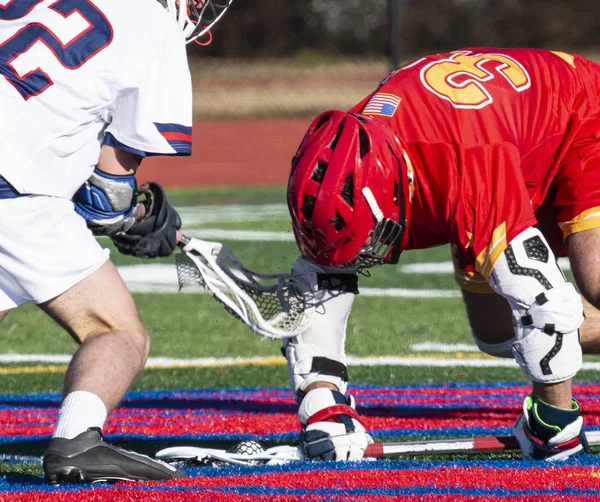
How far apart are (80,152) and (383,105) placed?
1.04 m

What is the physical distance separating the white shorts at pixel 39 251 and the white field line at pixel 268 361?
103 inches

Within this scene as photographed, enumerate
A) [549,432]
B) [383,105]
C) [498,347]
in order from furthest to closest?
[498,347] → [383,105] → [549,432]

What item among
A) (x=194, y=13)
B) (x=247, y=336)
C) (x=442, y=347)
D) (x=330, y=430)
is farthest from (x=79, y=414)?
(x=247, y=336)

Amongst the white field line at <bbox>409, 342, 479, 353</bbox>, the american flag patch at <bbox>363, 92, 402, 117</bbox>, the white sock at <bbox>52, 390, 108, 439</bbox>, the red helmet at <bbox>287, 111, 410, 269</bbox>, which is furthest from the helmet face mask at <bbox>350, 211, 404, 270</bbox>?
the white field line at <bbox>409, 342, 479, 353</bbox>

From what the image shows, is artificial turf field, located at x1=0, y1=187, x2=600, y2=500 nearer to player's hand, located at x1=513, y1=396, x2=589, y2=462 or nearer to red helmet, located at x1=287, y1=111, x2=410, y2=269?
player's hand, located at x1=513, y1=396, x2=589, y2=462

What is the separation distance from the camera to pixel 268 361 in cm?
619

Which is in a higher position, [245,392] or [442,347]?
[245,392]

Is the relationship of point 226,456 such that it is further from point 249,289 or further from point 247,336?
point 247,336

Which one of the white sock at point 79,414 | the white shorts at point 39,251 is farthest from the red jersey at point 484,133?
the white sock at point 79,414

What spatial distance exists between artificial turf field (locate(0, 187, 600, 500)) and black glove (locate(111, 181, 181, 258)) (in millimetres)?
773

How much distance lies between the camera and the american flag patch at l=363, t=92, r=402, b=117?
12.7 feet

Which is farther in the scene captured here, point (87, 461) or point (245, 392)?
point (245, 392)

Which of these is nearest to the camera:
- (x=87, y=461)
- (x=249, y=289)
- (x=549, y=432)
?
(x=87, y=461)

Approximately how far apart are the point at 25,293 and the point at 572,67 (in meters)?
2.13
